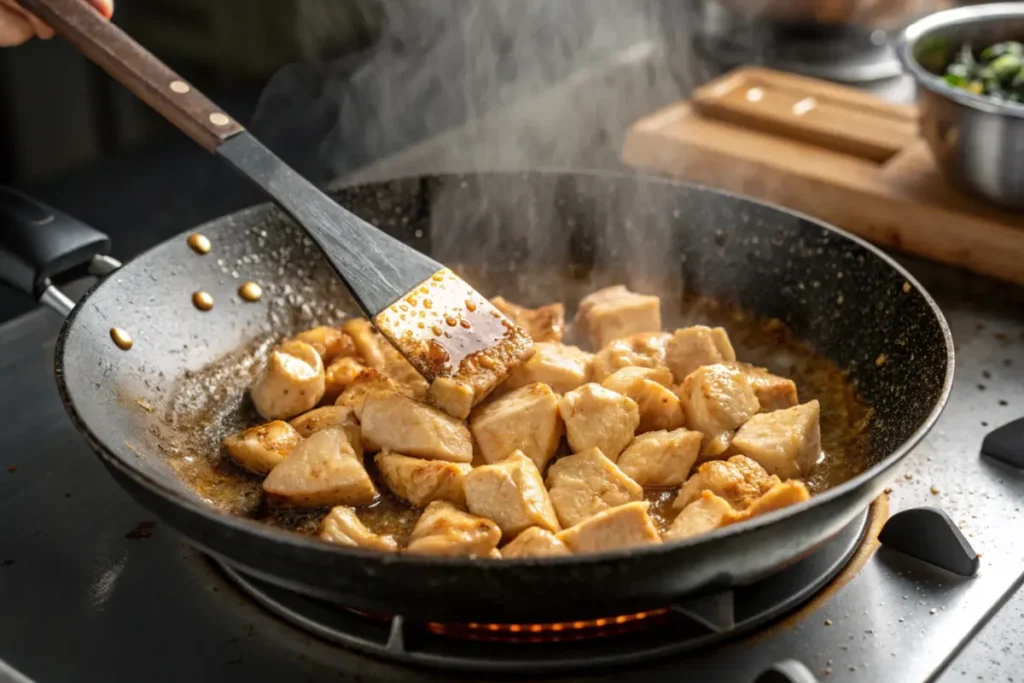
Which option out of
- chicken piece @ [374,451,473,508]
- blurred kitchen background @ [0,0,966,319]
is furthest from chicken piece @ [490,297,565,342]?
blurred kitchen background @ [0,0,966,319]

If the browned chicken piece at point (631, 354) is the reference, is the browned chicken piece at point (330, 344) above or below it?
above

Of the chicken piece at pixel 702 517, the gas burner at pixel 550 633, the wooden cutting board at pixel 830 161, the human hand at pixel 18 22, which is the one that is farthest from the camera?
the wooden cutting board at pixel 830 161

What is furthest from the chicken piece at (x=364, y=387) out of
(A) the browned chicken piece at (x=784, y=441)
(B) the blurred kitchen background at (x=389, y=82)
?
(B) the blurred kitchen background at (x=389, y=82)

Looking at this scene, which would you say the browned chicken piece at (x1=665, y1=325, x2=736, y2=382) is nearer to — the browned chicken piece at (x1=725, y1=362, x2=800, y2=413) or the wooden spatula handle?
the browned chicken piece at (x1=725, y1=362, x2=800, y2=413)

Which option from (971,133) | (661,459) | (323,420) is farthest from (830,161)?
(323,420)

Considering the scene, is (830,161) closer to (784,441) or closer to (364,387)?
(784,441)

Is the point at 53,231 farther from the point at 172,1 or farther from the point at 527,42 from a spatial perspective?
the point at 172,1

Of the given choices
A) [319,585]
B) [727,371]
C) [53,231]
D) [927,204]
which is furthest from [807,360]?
[53,231]

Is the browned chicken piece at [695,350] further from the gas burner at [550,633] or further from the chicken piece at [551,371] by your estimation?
the gas burner at [550,633]
